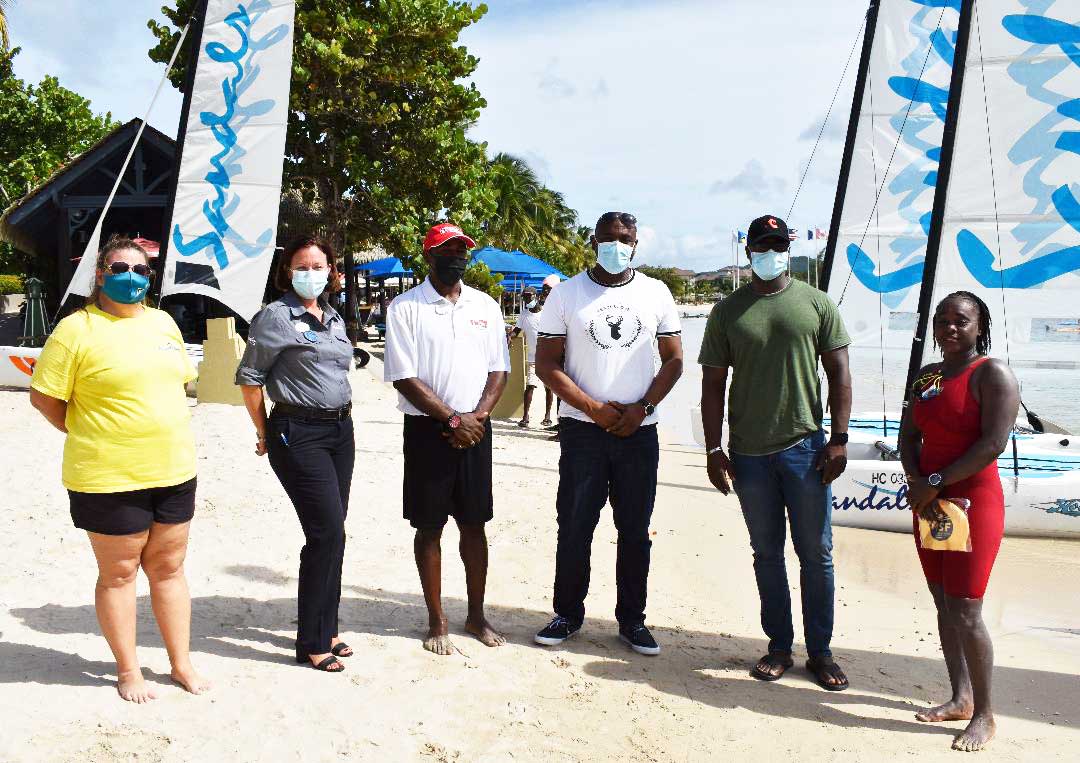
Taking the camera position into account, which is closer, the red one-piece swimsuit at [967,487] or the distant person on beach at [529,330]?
the red one-piece swimsuit at [967,487]

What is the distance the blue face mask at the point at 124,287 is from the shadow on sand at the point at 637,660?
1.64 metres

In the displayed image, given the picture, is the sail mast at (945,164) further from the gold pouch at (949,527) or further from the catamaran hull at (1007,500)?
the gold pouch at (949,527)

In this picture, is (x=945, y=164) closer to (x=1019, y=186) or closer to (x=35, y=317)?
(x=1019, y=186)

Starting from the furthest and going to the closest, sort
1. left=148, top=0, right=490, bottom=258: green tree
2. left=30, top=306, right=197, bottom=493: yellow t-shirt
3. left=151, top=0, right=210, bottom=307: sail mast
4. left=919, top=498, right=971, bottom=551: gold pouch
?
left=148, top=0, right=490, bottom=258: green tree → left=151, top=0, right=210, bottom=307: sail mast → left=919, top=498, right=971, bottom=551: gold pouch → left=30, top=306, right=197, bottom=493: yellow t-shirt

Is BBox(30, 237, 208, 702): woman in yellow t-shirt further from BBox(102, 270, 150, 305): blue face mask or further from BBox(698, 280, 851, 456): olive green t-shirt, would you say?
BBox(698, 280, 851, 456): olive green t-shirt

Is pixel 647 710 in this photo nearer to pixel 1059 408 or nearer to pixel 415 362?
pixel 415 362

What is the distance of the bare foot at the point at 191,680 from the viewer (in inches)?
150

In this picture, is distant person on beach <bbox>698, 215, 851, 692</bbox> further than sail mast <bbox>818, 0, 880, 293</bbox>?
No

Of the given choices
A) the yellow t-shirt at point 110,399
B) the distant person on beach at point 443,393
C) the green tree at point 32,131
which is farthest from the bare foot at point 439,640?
the green tree at point 32,131

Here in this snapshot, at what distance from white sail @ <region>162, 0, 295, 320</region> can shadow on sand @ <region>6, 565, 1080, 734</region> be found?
601 cm

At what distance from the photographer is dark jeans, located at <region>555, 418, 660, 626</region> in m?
4.47

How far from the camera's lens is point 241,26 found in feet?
33.3

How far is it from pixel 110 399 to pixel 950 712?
3.64m

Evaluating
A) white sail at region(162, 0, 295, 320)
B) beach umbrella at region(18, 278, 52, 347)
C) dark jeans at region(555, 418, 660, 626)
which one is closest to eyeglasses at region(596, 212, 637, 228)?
dark jeans at region(555, 418, 660, 626)
